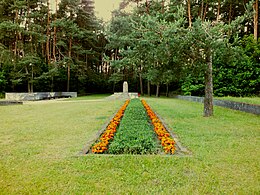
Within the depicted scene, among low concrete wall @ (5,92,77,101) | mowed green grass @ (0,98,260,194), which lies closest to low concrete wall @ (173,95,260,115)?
mowed green grass @ (0,98,260,194)

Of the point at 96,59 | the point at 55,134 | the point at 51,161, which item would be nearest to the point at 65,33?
the point at 96,59

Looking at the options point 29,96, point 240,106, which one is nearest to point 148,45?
point 240,106

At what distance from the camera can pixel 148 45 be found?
23.5 ft

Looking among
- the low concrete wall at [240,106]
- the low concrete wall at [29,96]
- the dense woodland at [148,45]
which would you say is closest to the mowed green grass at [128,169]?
the dense woodland at [148,45]

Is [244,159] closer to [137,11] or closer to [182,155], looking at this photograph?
[182,155]

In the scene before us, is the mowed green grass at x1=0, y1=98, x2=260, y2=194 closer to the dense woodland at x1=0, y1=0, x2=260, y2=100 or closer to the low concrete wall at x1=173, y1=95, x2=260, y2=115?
the dense woodland at x1=0, y1=0, x2=260, y2=100

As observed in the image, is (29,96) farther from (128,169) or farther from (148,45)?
(128,169)

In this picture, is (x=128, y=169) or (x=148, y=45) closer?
(x=128, y=169)

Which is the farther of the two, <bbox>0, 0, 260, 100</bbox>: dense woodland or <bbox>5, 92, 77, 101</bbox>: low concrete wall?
<bbox>5, 92, 77, 101</bbox>: low concrete wall

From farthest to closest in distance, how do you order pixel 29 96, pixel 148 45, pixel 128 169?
1. pixel 29 96
2. pixel 148 45
3. pixel 128 169

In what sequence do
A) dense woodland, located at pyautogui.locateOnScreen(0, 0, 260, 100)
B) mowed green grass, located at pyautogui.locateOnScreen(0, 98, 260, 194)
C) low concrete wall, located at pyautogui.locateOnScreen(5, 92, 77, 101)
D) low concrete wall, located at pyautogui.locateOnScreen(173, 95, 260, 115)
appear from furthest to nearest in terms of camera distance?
low concrete wall, located at pyautogui.locateOnScreen(5, 92, 77, 101)
low concrete wall, located at pyautogui.locateOnScreen(173, 95, 260, 115)
dense woodland, located at pyautogui.locateOnScreen(0, 0, 260, 100)
mowed green grass, located at pyautogui.locateOnScreen(0, 98, 260, 194)

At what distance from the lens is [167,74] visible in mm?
7648

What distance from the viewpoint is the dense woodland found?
689cm

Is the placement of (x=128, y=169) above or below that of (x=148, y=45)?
below
